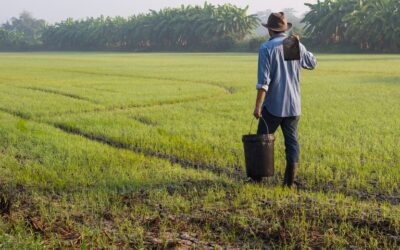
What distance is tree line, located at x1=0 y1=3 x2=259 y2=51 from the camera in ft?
252

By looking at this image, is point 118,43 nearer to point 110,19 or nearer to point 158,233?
point 110,19

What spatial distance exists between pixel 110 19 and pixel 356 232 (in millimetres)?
96159

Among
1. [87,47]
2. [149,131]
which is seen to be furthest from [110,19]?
[149,131]

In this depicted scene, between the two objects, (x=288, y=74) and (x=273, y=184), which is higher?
(x=288, y=74)

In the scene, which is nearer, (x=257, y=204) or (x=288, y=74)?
(x=257, y=204)

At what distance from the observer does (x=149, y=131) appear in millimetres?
9250

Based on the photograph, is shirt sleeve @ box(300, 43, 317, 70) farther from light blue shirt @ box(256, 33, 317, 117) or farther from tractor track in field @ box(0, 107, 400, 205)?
tractor track in field @ box(0, 107, 400, 205)

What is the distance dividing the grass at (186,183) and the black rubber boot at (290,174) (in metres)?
0.16

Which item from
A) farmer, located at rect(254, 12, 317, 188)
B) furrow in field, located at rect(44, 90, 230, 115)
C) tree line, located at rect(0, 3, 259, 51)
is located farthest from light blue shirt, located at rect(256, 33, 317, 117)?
tree line, located at rect(0, 3, 259, 51)

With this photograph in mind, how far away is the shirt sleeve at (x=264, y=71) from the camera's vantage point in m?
5.49

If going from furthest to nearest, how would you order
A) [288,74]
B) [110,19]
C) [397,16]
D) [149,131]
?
1. [110,19]
2. [397,16]
3. [149,131]
4. [288,74]

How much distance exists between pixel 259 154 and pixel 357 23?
56297mm

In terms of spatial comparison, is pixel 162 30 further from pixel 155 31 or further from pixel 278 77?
pixel 278 77

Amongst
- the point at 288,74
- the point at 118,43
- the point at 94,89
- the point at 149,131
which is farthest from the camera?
the point at 118,43
